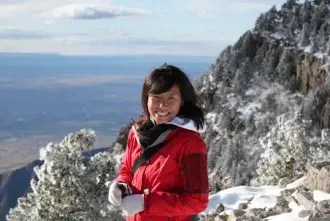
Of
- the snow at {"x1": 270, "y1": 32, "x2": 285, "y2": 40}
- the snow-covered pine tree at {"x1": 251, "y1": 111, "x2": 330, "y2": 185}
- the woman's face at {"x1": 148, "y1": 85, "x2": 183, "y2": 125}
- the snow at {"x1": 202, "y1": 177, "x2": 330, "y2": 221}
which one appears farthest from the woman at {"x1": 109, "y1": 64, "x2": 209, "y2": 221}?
the snow at {"x1": 270, "y1": 32, "x2": 285, "y2": 40}

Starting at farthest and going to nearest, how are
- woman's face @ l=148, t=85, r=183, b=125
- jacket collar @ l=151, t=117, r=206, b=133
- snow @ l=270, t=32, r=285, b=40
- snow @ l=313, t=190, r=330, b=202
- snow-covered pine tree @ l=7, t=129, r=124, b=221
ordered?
snow @ l=270, t=32, r=285, b=40 < snow-covered pine tree @ l=7, t=129, r=124, b=221 < snow @ l=313, t=190, r=330, b=202 < woman's face @ l=148, t=85, r=183, b=125 < jacket collar @ l=151, t=117, r=206, b=133

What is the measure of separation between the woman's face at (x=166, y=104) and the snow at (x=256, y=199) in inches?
237

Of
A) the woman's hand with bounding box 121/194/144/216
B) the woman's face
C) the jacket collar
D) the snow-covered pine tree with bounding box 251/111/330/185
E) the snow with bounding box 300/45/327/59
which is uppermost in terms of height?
the woman's face

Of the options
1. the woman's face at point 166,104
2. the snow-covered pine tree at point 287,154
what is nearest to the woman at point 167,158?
the woman's face at point 166,104

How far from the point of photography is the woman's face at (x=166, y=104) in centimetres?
432

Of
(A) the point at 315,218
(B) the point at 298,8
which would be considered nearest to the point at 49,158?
(A) the point at 315,218

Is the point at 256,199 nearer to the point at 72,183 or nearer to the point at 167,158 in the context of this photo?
the point at 72,183

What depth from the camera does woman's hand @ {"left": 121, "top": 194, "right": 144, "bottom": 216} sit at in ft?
13.5

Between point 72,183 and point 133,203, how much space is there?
914 centimetres

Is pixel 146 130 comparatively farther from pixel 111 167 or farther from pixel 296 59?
pixel 296 59

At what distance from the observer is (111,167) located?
13648 millimetres

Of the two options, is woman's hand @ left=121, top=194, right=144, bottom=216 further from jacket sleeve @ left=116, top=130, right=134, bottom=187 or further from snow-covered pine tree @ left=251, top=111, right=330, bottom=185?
snow-covered pine tree @ left=251, top=111, right=330, bottom=185

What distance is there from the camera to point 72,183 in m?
13.0

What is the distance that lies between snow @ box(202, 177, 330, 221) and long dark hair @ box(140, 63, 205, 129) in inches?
232
